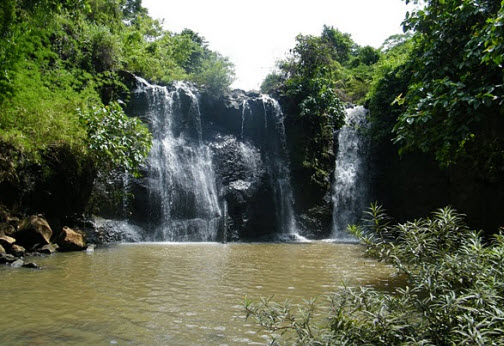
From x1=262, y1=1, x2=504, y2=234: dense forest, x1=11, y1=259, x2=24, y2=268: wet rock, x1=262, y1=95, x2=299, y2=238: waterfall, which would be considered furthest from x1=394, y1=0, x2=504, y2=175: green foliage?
x1=262, y1=95, x2=299, y2=238: waterfall

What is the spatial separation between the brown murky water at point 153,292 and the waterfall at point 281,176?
658 cm

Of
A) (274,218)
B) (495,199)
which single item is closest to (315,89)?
(274,218)

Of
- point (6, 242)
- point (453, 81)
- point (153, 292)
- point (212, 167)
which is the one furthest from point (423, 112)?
point (212, 167)

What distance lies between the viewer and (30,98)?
947 cm

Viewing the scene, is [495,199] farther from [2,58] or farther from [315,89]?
[2,58]

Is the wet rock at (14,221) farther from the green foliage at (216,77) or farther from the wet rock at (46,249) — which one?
the green foliage at (216,77)

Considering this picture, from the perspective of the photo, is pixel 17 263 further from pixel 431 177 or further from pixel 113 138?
pixel 431 177

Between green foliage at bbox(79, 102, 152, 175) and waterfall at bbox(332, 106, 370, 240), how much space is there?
825 cm

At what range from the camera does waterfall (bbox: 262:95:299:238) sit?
1582cm

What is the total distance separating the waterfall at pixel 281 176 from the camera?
51.9 feet

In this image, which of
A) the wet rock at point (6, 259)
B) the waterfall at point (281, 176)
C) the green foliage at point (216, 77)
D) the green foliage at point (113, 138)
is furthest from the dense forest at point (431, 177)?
the green foliage at point (113, 138)

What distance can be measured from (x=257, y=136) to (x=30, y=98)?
960cm

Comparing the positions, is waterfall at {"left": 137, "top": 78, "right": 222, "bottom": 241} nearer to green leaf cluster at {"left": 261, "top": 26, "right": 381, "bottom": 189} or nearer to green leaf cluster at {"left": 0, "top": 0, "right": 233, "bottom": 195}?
green leaf cluster at {"left": 0, "top": 0, "right": 233, "bottom": 195}

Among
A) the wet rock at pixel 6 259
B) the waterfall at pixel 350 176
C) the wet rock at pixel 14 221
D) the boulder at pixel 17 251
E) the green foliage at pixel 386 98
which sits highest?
the green foliage at pixel 386 98
